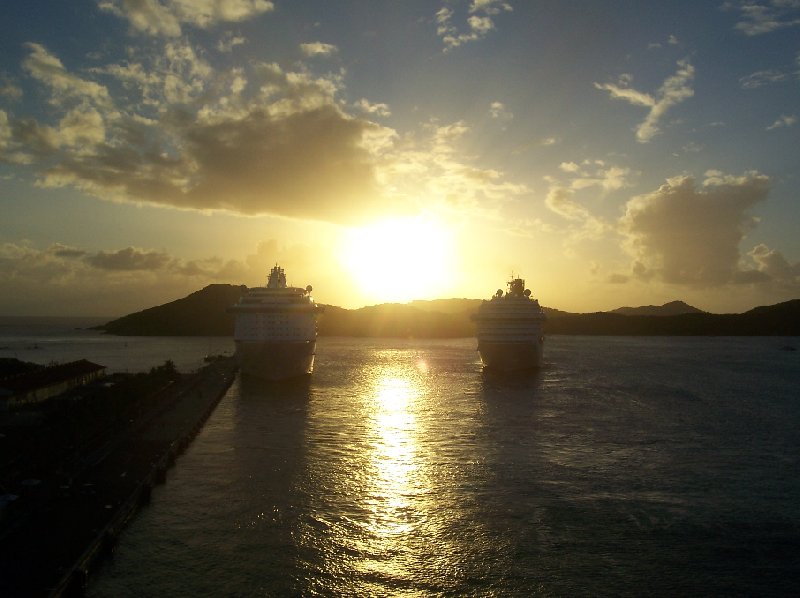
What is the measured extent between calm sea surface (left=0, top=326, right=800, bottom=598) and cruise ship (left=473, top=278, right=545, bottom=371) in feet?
79.5

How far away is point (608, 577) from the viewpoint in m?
16.7

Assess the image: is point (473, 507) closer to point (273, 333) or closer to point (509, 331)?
point (273, 333)

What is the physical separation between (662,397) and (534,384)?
528 inches

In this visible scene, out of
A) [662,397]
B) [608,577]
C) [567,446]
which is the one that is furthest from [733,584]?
[662,397]

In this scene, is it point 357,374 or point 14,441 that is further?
point 357,374

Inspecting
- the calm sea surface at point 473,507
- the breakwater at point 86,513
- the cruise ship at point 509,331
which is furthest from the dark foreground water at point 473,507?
the cruise ship at point 509,331

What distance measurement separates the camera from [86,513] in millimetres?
19219

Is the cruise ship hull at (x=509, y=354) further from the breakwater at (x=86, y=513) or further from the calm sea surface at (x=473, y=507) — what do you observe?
the breakwater at (x=86, y=513)

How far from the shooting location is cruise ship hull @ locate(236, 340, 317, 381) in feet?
194

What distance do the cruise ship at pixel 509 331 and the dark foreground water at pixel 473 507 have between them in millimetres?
24513

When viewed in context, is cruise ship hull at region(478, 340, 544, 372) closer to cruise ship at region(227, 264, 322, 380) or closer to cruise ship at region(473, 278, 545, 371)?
cruise ship at region(473, 278, 545, 371)

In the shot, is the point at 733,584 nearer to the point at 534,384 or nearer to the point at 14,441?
the point at 14,441

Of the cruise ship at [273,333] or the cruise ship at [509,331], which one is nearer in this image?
the cruise ship at [273,333]

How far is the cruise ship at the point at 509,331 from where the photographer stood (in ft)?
231
